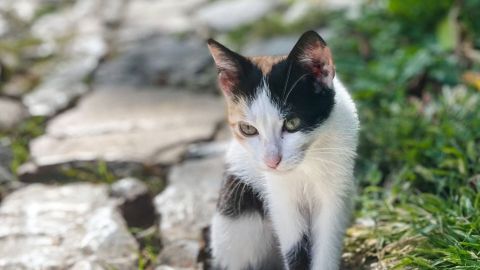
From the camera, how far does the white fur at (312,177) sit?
2.27m

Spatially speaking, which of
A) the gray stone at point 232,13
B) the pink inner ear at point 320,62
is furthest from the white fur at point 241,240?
the gray stone at point 232,13

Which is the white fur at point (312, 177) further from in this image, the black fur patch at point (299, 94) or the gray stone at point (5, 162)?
the gray stone at point (5, 162)

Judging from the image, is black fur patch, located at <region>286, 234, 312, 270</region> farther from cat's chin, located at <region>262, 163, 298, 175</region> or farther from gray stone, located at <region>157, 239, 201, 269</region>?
gray stone, located at <region>157, 239, 201, 269</region>

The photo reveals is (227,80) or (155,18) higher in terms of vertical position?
(155,18)

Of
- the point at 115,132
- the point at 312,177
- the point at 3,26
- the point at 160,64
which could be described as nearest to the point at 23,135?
the point at 115,132

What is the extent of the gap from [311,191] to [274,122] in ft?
1.17

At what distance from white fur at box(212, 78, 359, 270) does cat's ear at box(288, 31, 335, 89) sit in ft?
0.42

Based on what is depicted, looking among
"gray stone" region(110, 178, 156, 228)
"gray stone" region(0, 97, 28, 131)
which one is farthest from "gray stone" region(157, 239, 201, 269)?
"gray stone" region(0, 97, 28, 131)

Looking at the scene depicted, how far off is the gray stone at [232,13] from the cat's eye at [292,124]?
3821 mm

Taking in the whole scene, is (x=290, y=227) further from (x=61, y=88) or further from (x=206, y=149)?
(x=61, y=88)

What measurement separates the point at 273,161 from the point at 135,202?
1428mm

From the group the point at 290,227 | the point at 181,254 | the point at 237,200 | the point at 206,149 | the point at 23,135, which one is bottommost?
the point at 181,254

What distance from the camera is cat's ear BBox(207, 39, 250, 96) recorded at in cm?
236

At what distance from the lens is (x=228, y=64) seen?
7.87ft
